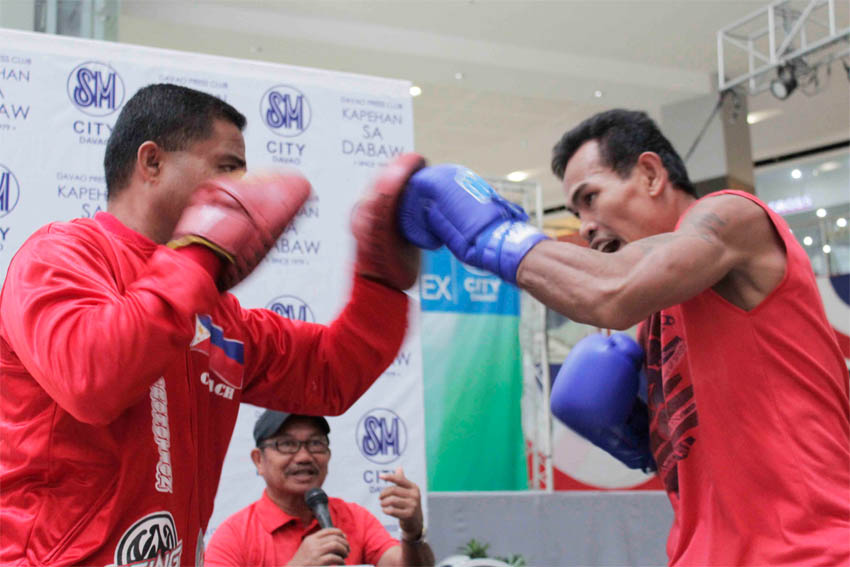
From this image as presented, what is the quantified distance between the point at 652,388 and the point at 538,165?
10.1 m

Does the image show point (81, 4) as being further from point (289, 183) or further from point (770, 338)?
point (770, 338)

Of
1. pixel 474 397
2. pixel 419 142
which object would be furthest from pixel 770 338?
pixel 419 142

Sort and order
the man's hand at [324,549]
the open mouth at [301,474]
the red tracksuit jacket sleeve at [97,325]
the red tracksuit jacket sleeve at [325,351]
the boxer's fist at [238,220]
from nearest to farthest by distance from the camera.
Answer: the red tracksuit jacket sleeve at [97,325], the boxer's fist at [238,220], the red tracksuit jacket sleeve at [325,351], the man's hand at [324,549], the open mouth at [301,474]

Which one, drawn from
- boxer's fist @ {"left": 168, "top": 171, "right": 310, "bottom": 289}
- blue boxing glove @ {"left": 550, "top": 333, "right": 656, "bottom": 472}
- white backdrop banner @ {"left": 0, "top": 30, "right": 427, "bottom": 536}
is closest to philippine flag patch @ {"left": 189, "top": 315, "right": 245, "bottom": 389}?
boxer's fist @ {"left": 168, "top": 171, "right": 310, "bottom": 289}

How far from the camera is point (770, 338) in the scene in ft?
5.24

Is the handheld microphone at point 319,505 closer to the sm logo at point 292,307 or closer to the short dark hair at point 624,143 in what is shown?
the sm logo at point 292,307

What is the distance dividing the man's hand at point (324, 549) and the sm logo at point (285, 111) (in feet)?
5.24

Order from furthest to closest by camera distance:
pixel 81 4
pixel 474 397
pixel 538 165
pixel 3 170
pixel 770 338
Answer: pixel 538 165 < pixel 474 397 < pixel 81 4 < pixel 3 170 < pixel 770 338

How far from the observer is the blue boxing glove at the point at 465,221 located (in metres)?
1.51

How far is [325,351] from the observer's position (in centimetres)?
185

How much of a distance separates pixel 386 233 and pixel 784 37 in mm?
7097

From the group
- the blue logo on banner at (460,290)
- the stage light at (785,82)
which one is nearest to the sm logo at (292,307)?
the blue logo on banner at (460,290)

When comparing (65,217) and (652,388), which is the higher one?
(65,217)

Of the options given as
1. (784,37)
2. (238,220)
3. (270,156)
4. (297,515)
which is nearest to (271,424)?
(297,515)
